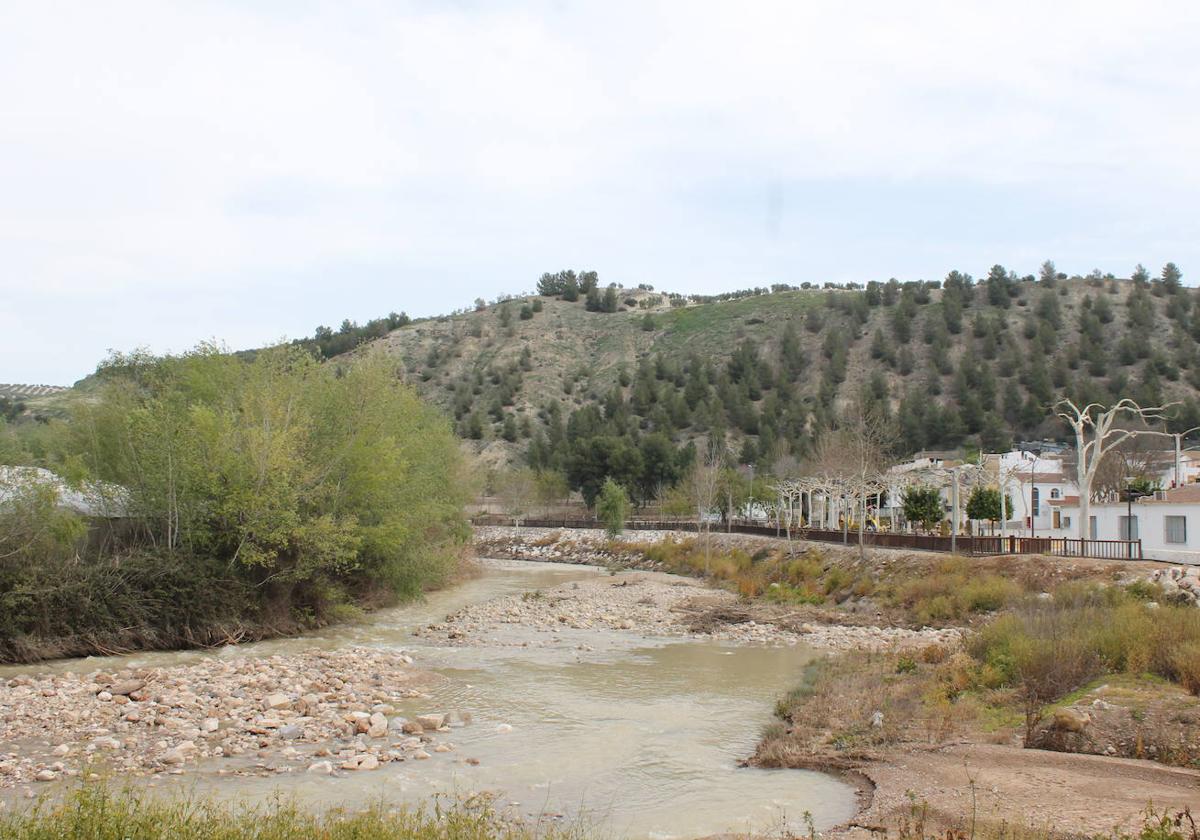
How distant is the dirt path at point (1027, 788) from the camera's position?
1060 cm

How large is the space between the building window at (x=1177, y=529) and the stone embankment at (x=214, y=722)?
106 ft

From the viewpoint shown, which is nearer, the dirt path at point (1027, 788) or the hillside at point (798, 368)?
the dirt path at point (1027, 788)

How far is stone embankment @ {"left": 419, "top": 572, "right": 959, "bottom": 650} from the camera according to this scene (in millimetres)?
30219

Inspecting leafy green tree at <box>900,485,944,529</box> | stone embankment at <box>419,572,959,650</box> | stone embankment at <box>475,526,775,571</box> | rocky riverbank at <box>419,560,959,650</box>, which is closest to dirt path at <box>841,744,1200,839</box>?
rocky riverbank at <box>419,560,959,650</box>

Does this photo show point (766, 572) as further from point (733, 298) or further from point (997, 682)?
point (733, 298)

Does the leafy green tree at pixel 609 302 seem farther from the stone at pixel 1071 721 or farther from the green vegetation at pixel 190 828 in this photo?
the green vegetation at pixel 190 828

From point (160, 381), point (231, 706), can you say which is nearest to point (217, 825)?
point (231, 706)

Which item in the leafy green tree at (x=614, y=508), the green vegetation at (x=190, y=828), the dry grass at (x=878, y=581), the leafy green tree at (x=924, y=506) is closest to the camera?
the green vegetation at (x=190, y=828)

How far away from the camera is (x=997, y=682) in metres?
18.4

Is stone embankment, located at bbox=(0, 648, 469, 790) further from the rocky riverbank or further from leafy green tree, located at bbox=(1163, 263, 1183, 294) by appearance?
leafy green tree, located at bbox=(1163, 263, 1183, 294)

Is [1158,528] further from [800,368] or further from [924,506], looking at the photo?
[800,368]

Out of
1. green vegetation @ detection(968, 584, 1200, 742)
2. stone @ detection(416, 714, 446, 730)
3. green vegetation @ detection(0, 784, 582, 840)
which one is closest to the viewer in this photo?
green vegetation @ detection(0, 784, 582, 840)

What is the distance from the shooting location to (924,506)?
6650 cm

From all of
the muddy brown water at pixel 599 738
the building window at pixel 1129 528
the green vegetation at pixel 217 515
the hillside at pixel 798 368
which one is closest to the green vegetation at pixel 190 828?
the muddy brown water at pixel 599 738
